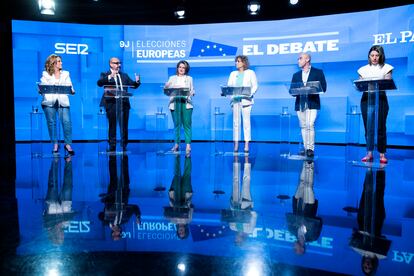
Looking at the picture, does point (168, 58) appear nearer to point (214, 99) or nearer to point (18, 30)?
point (214, 99)

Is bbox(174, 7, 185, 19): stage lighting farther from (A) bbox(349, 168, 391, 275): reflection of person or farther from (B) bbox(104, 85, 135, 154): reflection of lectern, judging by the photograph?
(A) bbox(349, 168, 391, 275): reflection of person

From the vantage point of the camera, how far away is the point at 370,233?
1592 millimetres

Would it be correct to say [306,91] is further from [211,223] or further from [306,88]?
[211,223]

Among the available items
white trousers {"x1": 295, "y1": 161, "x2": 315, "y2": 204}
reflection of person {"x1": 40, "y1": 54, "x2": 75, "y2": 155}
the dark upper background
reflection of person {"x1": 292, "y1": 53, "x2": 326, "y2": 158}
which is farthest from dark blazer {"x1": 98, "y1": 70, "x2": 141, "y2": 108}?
the dark upper background

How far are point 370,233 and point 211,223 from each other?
72 cm

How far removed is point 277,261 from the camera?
1283 millimetres

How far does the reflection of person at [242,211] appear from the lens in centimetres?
161

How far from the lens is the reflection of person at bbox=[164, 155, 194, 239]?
5.59 ft

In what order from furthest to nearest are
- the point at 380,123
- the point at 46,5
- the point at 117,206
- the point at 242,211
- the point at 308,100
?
the point at 46,5
the point at 308,100
the point at 380,123
the point at 117,206
the point at 242,211

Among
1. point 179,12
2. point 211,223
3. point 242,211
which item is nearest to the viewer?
point 211,223

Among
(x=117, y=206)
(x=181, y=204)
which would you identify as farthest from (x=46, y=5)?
(x=181, y=204)

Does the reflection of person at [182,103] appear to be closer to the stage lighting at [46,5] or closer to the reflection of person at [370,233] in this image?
the reflection of person at [370,233]

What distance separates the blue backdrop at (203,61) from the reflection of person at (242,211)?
4.51 metres

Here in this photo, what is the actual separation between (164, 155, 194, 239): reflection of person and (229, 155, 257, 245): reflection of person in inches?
9.0
